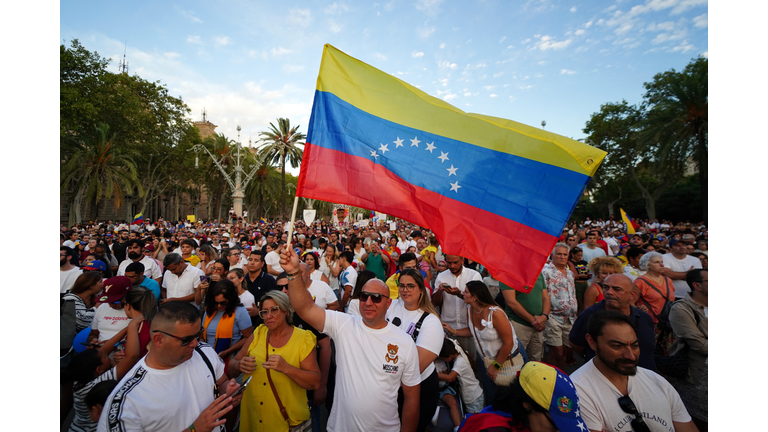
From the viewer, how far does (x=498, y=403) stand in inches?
86.3

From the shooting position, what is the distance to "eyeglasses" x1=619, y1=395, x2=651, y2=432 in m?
2.25

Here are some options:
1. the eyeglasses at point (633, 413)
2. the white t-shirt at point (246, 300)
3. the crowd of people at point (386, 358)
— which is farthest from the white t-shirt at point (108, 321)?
the eyeglasses at point (633, 413)

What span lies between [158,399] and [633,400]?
10.2 ft

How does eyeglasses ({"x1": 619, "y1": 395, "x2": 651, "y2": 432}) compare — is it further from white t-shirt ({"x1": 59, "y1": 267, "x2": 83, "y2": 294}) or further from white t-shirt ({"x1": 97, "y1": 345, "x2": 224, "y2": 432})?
white t-shirt ({"x1": 59, "y1": 267, "x2": 83, "y2": 294})

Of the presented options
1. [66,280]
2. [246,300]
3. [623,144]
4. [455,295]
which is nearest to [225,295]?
[246,300]

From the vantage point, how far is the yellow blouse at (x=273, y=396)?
2.75 m

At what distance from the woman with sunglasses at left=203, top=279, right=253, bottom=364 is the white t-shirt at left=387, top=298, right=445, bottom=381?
174 centimetres

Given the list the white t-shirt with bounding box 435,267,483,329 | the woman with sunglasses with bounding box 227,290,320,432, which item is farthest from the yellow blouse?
the white t-shirt with bounding box 435,267,483,329

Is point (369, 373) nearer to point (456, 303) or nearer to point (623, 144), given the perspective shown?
point (456, 303)

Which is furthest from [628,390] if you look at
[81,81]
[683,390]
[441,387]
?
[81,81]

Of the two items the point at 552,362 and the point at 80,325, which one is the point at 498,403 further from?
the point at 80,325

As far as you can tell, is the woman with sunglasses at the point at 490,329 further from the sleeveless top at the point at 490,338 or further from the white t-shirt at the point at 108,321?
the white t-shirt at the point at 108,321

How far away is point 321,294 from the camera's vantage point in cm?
473

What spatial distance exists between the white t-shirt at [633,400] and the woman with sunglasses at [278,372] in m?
2.01
